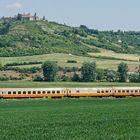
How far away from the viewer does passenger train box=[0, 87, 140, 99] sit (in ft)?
304

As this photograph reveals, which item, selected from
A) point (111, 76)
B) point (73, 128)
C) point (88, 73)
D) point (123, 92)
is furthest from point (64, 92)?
point (111, 76)

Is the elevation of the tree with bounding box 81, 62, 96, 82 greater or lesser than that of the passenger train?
greater

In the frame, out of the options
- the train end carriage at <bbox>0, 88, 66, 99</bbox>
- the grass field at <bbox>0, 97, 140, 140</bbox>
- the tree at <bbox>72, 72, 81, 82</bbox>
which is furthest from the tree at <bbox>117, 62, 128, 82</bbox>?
the grass field at <bbox>0, 97, 140, 140</bbox>

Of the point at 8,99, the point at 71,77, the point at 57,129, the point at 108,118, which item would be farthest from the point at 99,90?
the point at 71,77

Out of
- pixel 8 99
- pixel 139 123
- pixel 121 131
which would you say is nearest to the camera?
pixel 121 131

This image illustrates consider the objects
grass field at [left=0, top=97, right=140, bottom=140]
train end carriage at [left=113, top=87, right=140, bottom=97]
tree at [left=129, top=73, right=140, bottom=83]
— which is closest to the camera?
grass field at [left=0, top=97, right=140, bottom=140]

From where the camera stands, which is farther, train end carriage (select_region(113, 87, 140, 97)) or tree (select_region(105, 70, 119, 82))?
tree (select_region(105, 70, 119, 82))

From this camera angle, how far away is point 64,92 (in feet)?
312

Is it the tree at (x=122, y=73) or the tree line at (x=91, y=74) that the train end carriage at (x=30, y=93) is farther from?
the tree at (x=122, y=73)

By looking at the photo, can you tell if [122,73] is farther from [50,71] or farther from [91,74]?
[50,71]

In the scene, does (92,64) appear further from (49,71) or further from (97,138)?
(97,138)

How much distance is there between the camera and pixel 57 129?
40.0m

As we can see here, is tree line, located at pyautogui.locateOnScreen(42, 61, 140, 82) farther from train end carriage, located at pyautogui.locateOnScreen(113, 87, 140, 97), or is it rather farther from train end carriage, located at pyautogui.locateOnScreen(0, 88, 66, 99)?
train end carriage, located at pyautogui.locateOnScreen(0, 88, 66, 99)

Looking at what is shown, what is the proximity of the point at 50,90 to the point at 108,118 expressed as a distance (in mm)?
46566
